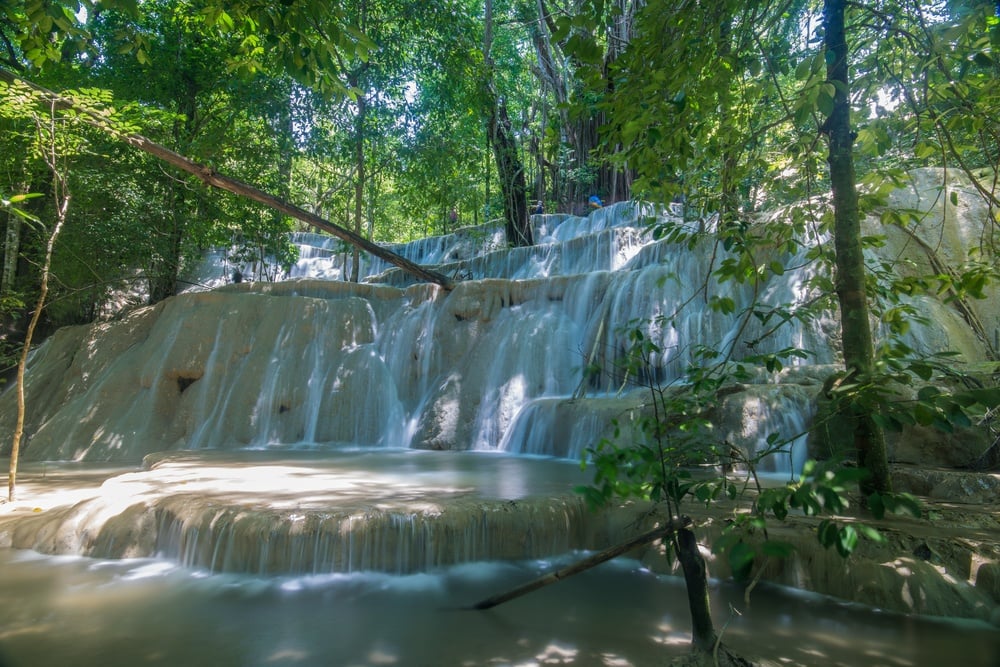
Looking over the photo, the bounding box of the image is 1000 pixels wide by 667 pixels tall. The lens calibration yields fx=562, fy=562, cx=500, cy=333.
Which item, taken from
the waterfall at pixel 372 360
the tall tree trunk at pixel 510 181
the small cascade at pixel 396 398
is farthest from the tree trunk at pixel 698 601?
the tall tree trunk at pixel 510 181

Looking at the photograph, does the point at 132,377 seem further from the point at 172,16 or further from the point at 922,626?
the point at 922,626

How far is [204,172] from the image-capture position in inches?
319

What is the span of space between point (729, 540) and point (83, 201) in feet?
42.1

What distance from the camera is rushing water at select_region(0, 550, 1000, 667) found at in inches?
105

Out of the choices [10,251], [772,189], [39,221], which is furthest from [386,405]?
[10,251]

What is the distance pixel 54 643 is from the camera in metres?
2.79

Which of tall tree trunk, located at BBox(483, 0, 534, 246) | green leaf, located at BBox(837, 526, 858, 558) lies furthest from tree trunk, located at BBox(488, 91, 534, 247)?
green leaf, located at BBox(837, 526, 858, 558)

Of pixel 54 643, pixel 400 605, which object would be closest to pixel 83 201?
pixel 54 643

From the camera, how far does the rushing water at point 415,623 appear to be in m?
2.67

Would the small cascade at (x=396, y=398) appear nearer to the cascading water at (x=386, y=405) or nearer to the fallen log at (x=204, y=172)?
the cascading water at (x=386, y=405)

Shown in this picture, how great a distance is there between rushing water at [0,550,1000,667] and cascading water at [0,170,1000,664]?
0.85ft

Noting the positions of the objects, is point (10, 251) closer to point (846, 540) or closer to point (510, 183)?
point (510, 183)

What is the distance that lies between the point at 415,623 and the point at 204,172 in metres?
7.43

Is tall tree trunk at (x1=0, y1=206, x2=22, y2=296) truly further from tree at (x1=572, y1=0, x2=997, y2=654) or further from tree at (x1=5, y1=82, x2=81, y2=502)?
tree at (x1=572, y1=0, x2=997, y2=654)
